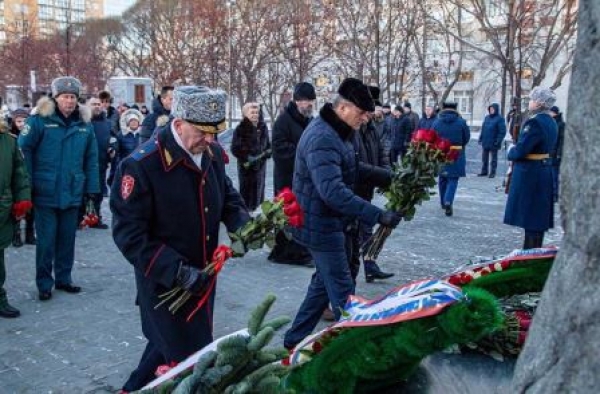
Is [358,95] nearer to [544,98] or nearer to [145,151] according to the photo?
[145,151]

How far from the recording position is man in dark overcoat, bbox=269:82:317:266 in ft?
24.7

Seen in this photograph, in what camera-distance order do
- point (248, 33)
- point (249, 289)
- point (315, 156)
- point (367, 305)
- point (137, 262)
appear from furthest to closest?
point (248, 33) → point (249, 289) → point (315, 156) → point (137, 262) → point (367, 305)

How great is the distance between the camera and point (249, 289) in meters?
6.61

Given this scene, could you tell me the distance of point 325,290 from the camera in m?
4.64

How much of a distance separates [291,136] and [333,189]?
3414 millimetres

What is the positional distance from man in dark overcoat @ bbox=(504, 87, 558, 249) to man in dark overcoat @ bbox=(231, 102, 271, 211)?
356cm

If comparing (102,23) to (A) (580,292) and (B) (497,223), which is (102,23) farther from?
(A) (580,292)

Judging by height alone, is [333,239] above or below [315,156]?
below

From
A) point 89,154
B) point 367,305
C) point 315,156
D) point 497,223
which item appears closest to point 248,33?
point 497,223

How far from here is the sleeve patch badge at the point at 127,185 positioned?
10.4 feet

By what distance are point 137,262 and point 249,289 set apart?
3496 millimetres

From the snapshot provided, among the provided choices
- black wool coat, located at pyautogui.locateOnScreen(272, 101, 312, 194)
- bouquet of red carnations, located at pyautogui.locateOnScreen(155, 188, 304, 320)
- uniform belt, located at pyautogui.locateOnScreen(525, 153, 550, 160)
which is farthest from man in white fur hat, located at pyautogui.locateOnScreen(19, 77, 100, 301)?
uniform belt, located at pyautogui.locateOnScreen(525, 153, 550, 160)

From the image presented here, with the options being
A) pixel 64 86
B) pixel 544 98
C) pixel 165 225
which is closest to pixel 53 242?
pixel 64 86

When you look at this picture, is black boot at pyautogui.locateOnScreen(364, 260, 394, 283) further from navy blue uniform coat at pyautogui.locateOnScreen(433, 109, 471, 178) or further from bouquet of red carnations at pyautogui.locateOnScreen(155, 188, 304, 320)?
navy blue uniform coat at pyautogui.locateOnScreen(433, 109, 471, 178)
